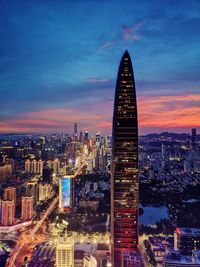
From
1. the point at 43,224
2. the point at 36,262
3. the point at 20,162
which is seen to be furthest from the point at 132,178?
the point at 20,162

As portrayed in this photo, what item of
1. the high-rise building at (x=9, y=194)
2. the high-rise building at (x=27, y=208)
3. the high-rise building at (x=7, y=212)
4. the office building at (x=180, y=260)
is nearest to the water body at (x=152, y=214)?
the high-rise building at (x=27, y=208)

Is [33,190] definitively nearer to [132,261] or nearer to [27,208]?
[27,208]

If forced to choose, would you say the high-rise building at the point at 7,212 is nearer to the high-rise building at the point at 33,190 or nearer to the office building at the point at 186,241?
the high-rise building at the point at 33,190

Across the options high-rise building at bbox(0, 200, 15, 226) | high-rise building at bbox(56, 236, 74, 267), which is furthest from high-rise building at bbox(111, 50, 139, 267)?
high-rise building at bbox(0, 200, 15, 226)

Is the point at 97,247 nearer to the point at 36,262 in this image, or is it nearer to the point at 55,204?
the point at 36,262

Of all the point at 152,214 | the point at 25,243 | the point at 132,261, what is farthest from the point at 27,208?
the point at 132,261

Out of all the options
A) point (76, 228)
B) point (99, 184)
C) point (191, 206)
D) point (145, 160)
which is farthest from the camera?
point (145, 160)

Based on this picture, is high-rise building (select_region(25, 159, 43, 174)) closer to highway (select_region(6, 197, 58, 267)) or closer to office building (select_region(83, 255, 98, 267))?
highway (select_region(6, 197, 58, 267))
